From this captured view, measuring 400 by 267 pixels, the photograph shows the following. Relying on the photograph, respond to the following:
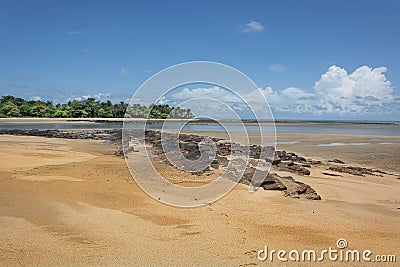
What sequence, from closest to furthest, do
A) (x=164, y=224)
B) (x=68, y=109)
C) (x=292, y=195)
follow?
1. (x=164, y=224)
2. (x=292, y=195)
3. (x=68, y=109)

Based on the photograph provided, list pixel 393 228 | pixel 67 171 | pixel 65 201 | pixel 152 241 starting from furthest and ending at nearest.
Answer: pixel 67 171, pixel 65 201, pixel 393 228, pixel 152 241

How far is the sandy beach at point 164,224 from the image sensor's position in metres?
5.10

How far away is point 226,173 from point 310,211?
5368mm

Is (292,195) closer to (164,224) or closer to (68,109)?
(164,224)

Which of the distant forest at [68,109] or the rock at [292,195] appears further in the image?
the distant forest at [68,109]

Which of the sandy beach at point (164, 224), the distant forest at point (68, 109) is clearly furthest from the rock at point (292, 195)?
the distant forest at point (68, 109)

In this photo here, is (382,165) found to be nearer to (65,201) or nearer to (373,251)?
(373,251)

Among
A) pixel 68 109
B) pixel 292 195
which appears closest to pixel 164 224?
pixel 292 195

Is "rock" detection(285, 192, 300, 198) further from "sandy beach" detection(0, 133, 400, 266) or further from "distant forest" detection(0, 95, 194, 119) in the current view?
"distant forest" detection(0, 95, 194, 119)

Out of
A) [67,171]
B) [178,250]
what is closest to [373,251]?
[178,250]

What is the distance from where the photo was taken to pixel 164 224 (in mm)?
6492

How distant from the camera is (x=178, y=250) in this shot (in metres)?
5.31

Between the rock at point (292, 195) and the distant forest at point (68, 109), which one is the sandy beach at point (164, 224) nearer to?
the rock at point (292, 195)

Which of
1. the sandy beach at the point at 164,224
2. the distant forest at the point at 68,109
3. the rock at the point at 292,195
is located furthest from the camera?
the distant forest at the point at 68,109
